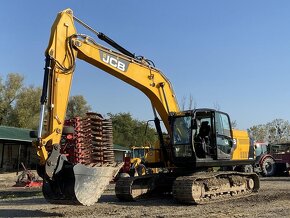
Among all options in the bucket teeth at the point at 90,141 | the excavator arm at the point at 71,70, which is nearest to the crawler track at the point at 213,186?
the excavator arm at the point at 71,70

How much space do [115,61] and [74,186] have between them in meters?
4.01

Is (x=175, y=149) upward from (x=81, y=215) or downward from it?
upward

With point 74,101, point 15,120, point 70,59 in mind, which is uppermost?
point 74,101

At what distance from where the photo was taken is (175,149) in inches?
496

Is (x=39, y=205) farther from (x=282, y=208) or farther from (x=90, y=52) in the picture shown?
(x=282, y=208)

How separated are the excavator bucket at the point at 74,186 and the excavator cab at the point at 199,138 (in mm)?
3347

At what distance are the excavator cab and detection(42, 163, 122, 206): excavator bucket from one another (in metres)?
3.35

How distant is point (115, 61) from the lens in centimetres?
1188

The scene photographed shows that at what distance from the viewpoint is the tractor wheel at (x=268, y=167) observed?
86.3 ft

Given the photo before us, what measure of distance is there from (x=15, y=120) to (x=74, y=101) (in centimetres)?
1309

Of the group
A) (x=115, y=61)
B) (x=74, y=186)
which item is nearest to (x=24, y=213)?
(x=74, y=186)

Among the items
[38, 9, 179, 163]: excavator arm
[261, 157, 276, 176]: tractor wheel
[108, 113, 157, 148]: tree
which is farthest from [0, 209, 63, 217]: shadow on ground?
[108, 113, 157, 148]: tree

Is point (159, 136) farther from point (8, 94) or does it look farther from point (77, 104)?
point (77, 104)

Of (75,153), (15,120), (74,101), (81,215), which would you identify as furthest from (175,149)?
(74,101)
